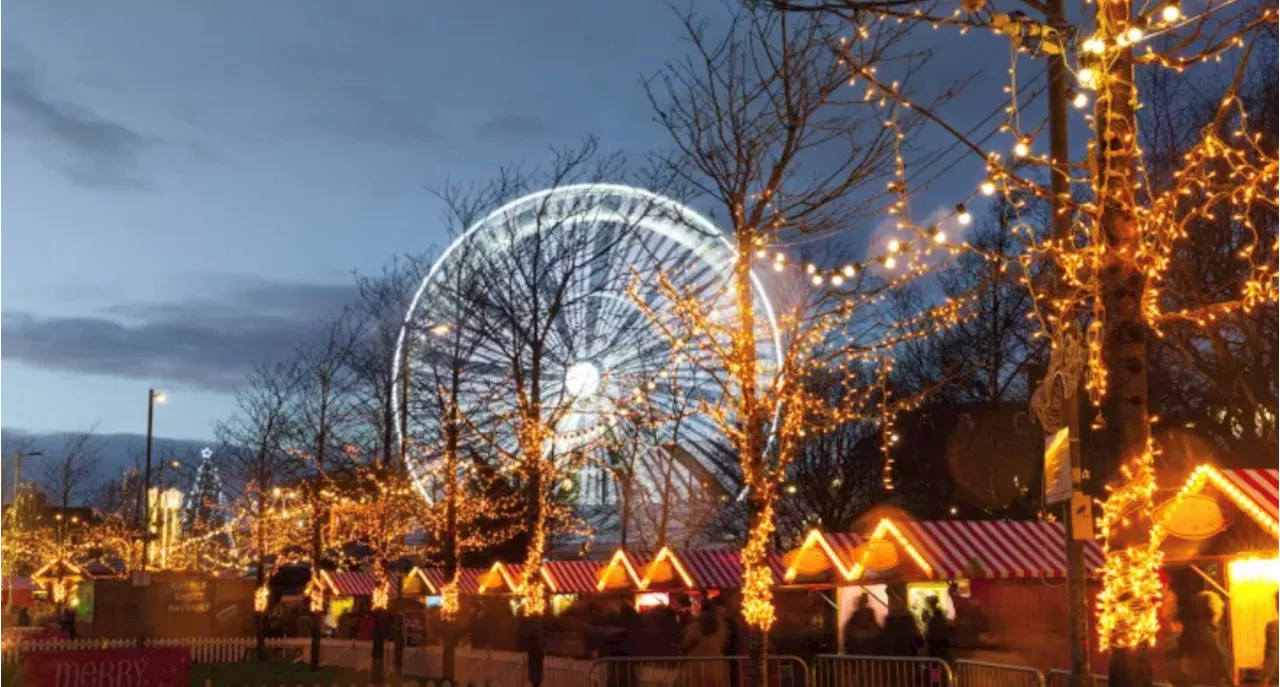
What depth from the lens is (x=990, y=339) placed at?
41.2 meters

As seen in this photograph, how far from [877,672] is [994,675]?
2531 mm

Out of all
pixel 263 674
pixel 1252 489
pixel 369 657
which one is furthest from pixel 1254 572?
pixel 263 674

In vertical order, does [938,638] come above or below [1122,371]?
below

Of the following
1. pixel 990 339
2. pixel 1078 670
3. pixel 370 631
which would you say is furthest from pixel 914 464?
pixel 1078 670

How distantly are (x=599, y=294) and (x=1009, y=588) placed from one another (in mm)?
12179

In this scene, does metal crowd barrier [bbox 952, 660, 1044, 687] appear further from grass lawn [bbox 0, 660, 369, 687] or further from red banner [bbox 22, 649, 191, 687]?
grass lawn [bbox 0, 660, 369, 687]

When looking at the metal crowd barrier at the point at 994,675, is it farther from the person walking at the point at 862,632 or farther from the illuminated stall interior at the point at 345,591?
the illuminated stall interior at the point at 345,591

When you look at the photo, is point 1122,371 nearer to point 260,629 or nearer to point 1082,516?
point 1082,516

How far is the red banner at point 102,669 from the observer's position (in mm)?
14555

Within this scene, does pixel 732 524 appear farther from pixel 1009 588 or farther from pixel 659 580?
pixel 1009 588

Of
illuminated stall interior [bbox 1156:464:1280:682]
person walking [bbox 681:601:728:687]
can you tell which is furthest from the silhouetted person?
illuminated stall interior [bbox 1156:464:1280:682]

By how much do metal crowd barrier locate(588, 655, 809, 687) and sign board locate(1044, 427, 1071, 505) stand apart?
345 inches

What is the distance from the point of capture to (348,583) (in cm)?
4566

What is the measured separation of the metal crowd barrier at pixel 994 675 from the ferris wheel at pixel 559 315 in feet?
43.7
